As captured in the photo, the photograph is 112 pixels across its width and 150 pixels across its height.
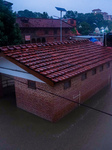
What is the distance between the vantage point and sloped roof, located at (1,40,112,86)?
26.5 feet

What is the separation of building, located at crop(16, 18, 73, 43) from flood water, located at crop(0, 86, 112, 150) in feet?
82.6

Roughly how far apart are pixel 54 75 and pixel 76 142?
335 centimetres

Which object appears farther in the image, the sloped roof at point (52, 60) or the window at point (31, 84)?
the window at point (31, 84)

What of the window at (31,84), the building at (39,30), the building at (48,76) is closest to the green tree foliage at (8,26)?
the building at (48,76)

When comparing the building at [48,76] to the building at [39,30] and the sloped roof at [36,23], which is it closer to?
the building at [39,30]

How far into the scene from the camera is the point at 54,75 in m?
7.99

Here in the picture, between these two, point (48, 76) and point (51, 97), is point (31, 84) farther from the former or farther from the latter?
point (48, 76)

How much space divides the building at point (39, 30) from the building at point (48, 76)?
22.8 meters

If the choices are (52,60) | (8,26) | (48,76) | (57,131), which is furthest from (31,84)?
(8,26)

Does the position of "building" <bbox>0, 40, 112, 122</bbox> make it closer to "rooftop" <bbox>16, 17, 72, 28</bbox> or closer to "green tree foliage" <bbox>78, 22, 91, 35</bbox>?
"rooftop" <bbox>16, 17, 72, 28</bbox>

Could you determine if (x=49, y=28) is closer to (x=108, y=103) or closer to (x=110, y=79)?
(x=110, y=79)

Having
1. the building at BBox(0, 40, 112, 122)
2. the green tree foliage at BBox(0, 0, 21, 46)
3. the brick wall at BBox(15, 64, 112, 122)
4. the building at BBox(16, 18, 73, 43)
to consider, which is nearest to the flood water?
the brick wall at BBox(15, 64, 112, 122)

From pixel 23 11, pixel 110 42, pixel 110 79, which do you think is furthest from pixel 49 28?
pixel 23 11

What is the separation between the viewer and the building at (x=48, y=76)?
830 centimetres
